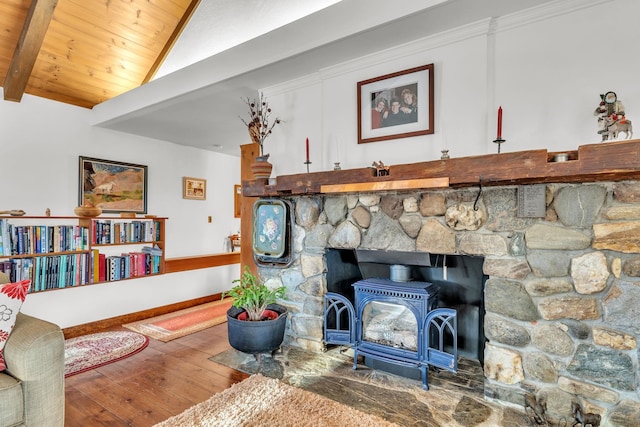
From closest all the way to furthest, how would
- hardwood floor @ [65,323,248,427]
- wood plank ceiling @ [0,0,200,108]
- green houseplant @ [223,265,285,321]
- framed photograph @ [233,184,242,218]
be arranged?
hardwood floor @ [65,323,248,427], green houseplant @ [223,265,285,321], wood plank ceiling @ [0,0,200,108], framed photograph @ [233,184,242,218]

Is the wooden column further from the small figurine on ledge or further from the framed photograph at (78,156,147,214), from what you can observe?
the small figurine on ledge

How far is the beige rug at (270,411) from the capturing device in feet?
6.02

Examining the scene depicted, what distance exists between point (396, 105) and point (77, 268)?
3529 mm

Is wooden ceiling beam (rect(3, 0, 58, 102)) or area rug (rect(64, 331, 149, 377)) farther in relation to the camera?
area rug (rect(64, 331, 149, 377))

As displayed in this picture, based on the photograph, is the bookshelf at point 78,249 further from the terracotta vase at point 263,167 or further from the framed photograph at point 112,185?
the terracotta vase at point 263,167

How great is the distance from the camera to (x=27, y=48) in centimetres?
275

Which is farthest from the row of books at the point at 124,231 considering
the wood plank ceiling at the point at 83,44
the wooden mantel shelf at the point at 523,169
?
the wooden mantel shelf at the point at 523,169

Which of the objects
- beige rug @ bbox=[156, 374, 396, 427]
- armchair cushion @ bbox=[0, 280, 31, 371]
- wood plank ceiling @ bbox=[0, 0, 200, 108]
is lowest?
beige rug @ bbox=[156, 374, 396, 427]

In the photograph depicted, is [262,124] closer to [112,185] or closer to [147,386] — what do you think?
[147,386]

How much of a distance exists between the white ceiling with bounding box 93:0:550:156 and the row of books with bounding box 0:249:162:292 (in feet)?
5.03

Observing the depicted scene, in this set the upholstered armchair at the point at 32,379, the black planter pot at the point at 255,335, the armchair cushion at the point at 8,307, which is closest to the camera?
the upholstered armchair at the point at 32,379

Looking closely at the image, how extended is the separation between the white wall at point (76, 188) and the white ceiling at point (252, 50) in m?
0.31

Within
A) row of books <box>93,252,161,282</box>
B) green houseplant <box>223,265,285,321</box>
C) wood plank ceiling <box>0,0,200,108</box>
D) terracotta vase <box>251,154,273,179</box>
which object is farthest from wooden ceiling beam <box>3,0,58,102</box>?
green houseplant <box>223,265,285,321</box>

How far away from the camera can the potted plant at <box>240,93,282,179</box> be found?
109 inches
